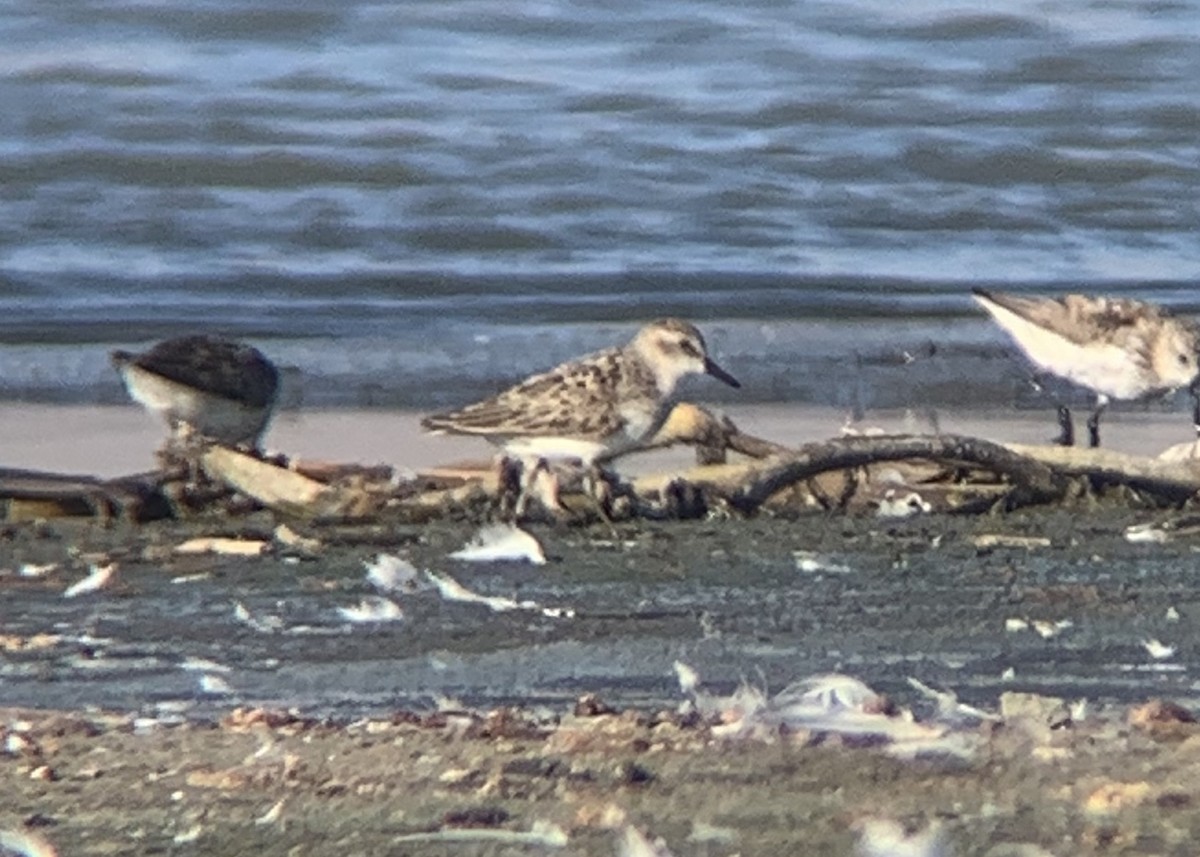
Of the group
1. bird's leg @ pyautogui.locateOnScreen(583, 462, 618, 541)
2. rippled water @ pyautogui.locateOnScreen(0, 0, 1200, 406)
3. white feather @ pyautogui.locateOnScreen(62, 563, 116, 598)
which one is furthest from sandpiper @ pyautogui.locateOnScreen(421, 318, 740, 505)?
rippled water @ pyautogui.locateOnScreen(0, 0, 1200, 406)

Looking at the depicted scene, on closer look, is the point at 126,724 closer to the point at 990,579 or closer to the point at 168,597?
the point at 168,597

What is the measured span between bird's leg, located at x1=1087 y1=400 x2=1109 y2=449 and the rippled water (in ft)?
3.06

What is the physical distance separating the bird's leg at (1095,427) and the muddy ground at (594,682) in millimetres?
1692

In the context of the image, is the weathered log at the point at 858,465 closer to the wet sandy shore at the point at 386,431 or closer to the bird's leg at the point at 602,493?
the bird's leg at the point at 602,493

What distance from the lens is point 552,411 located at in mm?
6805

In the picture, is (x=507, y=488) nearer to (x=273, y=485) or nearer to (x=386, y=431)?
(x=273, y=485)

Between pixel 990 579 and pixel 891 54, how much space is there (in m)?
9.12

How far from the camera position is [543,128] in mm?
12781

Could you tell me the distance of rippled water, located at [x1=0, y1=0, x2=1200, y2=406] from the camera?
A: 10.2 metres

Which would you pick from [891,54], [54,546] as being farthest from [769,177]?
[54,546]

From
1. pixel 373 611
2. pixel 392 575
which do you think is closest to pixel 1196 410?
pixel 392 575

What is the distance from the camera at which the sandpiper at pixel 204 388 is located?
23.4 ft

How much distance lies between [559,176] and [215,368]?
5.01 metres

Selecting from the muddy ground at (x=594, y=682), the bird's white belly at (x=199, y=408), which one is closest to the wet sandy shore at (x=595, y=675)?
the muddy ground at (x=594, y=682)
